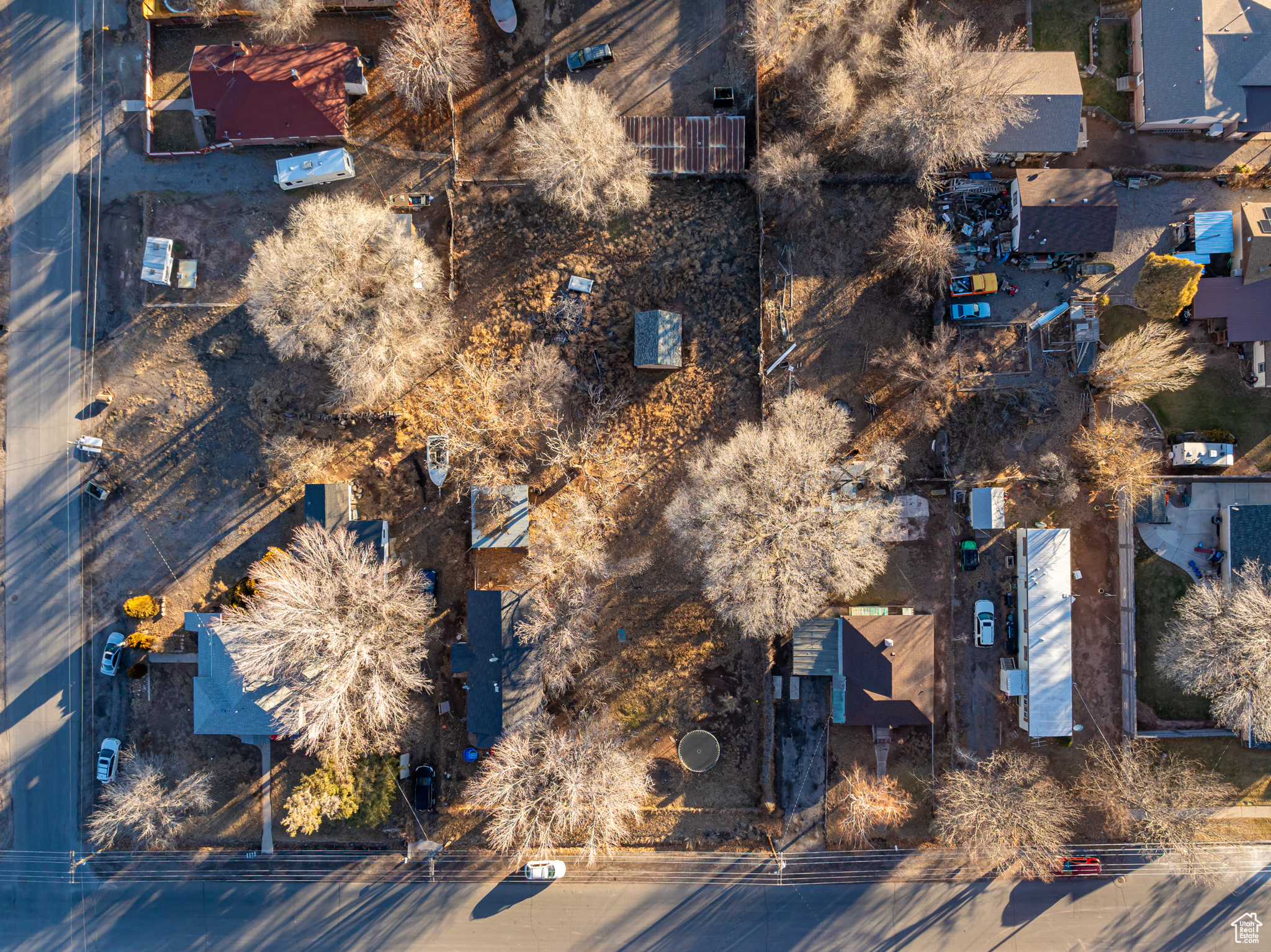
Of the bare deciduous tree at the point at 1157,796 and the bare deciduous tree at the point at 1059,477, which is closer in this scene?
the bare deciduous tree at the point at 1157,796

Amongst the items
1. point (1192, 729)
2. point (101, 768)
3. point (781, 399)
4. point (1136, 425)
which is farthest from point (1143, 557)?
point (101, 768)

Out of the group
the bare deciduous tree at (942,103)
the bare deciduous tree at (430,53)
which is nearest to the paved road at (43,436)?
the bare deciduous tree at (430,53)

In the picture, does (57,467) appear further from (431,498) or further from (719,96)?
(719,96)

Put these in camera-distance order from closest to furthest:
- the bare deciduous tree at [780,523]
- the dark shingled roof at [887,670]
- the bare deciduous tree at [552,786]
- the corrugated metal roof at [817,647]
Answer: the bare deciduous tree at [780,523] → the bare deciduous tree at [552,786] → the dark shingled roof at [887,670] → the corrugated metal roof at [817,647]

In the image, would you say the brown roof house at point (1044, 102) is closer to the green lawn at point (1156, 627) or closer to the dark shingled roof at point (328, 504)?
the green lawn at point (1156, 627)

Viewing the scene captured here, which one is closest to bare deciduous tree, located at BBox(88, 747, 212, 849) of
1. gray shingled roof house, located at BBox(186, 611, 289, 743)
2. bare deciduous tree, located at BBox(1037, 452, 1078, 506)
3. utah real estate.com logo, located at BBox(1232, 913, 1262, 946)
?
gray shingled roof house, located at BBox(186, 611, 289, 743)

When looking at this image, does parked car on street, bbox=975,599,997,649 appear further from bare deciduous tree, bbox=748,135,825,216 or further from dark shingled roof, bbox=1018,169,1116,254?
bare deciduous tree, bbox=748,135,825,216
